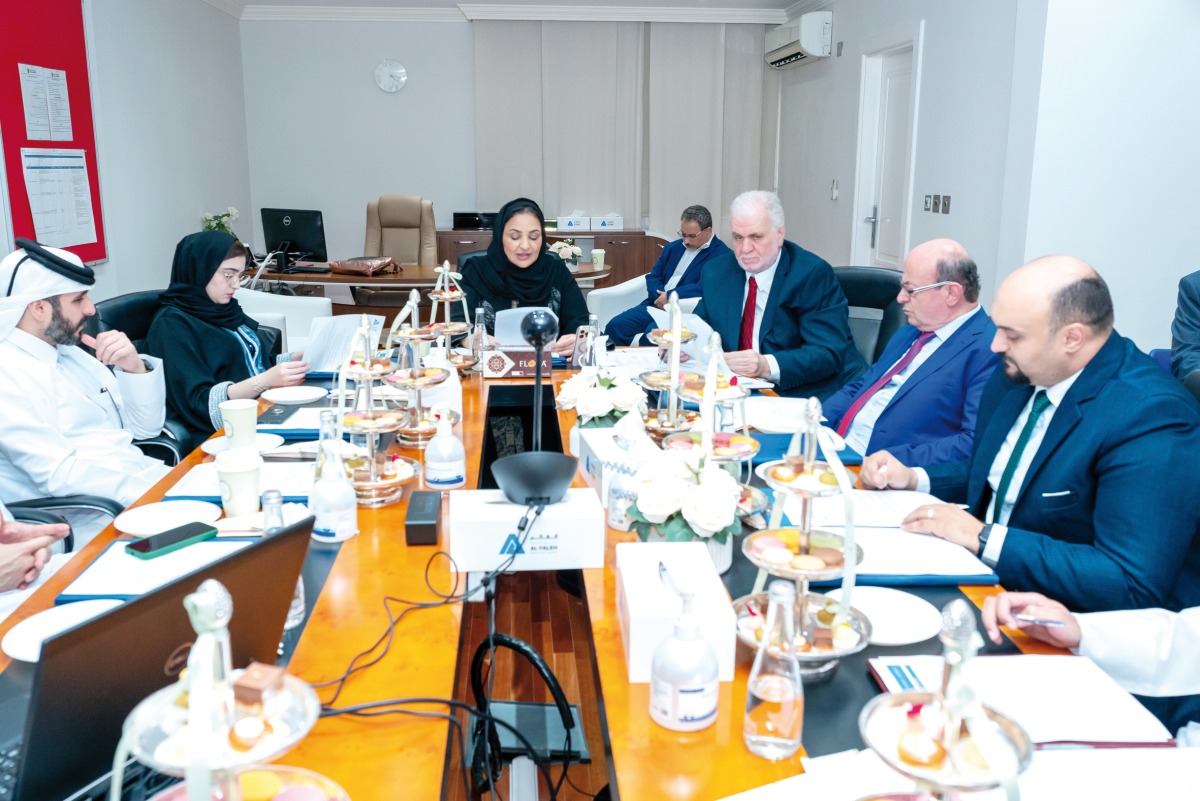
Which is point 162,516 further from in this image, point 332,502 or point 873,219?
point 873,219

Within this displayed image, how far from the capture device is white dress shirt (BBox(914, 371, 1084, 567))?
156cm

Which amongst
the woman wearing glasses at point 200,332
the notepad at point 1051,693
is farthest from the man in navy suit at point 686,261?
the notepad at point 1051,693

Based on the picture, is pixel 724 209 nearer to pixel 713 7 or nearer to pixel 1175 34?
pixel 713 7

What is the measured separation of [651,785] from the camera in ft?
3.30

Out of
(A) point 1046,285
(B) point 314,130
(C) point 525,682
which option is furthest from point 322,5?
(A) point 1046,285

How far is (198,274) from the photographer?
306 cm

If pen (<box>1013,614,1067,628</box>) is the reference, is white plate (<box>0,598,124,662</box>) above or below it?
below

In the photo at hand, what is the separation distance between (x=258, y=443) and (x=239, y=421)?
0.15 m

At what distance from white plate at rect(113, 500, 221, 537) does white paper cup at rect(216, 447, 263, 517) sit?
0.15 feet

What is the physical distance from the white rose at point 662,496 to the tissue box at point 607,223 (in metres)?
7.10

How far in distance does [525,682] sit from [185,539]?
4.33 ft

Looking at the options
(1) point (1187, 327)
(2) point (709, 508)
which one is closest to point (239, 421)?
(2) point (709, 508)

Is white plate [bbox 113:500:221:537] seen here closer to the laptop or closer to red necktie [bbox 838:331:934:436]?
the laptop

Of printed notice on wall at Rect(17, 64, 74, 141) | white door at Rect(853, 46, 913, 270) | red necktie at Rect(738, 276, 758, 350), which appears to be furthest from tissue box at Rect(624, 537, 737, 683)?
white door at Rect(853, 46, 913, 270)
